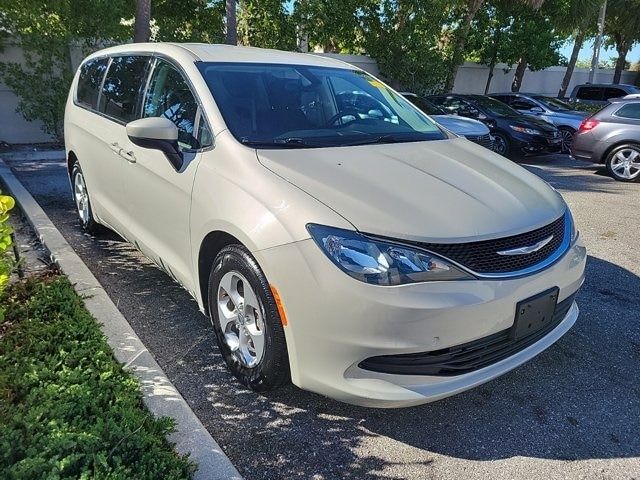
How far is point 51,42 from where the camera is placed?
963 centimetres

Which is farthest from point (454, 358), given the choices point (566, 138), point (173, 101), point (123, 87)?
point (566, 138)

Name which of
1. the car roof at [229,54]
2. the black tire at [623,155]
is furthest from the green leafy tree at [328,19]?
the car roof at [229,54]

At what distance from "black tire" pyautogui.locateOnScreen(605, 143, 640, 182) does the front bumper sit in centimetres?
813

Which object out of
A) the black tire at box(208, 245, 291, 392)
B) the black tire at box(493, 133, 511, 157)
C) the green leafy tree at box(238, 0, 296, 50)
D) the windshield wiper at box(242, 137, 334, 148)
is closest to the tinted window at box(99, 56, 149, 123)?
the windshield wiper at box(242, 137, 334, 148)

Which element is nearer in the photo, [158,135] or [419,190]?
[419,190]

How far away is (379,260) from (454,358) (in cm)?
56

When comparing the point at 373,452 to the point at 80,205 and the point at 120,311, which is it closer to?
the point at 120,311

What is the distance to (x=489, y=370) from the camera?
7.87 feet

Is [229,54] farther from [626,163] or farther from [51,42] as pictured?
[626,163]

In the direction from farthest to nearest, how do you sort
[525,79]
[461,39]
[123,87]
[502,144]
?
[525,79]
[461,39]
[502,144]
[123,87]

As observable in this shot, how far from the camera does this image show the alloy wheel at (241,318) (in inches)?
102

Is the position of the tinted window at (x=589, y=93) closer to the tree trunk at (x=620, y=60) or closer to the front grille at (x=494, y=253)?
the tree trunk at (x=620, y=60)

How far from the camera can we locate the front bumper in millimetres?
2143

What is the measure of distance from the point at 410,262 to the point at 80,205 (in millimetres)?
4081
